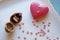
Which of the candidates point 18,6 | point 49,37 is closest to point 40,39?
point 49,37

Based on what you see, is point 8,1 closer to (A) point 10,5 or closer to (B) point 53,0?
(A) point 10,5

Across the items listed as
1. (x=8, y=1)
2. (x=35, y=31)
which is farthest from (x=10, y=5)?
(x=35, y=31)

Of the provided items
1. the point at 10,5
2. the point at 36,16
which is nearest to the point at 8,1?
the point at 10,5

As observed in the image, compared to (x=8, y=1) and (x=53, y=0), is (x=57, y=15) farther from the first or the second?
(x=8, y=1)

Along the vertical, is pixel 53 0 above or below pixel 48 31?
above
